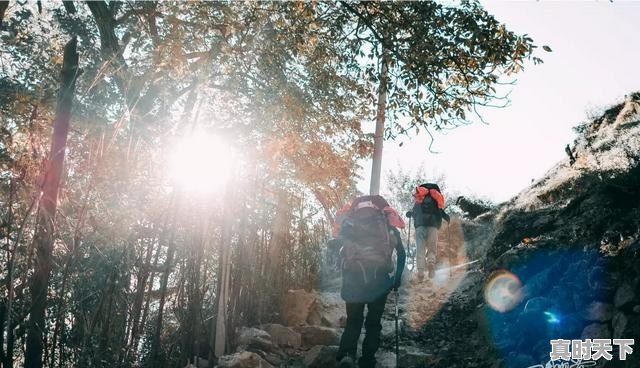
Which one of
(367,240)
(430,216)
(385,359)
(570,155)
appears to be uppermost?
(570,155)

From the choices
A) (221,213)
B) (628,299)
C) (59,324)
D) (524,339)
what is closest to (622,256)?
(628,299)

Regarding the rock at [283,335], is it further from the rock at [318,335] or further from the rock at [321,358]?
the rock at [321,358]

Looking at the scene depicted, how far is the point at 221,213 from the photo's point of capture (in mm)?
4840

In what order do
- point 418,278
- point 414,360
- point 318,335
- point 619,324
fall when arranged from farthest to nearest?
point 418,278
point 318,335
point 414,360
point 619,324

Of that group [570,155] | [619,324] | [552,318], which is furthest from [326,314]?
[570,155]

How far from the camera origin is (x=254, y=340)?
497 cm

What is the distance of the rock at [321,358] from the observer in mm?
4828

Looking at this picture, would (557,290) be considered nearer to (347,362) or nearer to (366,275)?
(366,275)

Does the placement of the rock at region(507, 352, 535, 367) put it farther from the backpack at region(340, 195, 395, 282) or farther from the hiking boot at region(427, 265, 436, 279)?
the hiking boot at region(427, 265, 436, 279)

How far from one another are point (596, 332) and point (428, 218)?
5.28m

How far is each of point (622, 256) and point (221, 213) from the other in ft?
13.6

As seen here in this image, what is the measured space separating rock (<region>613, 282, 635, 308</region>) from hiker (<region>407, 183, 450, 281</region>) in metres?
5.24

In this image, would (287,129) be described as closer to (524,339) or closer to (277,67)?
(277,67)

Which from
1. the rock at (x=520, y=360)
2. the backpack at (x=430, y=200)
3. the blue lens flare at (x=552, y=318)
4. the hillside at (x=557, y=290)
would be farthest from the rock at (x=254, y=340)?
the backpack at (x=430, y=200)
